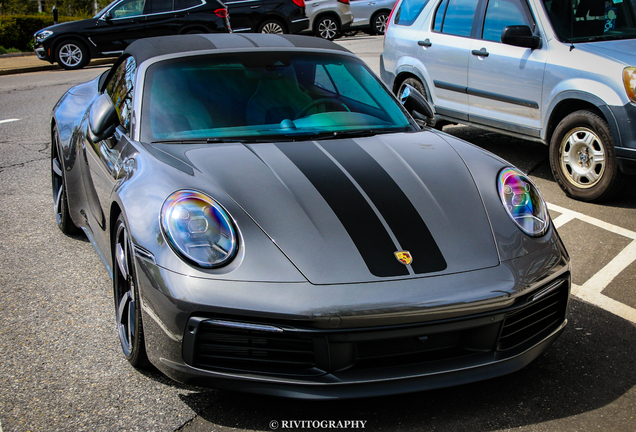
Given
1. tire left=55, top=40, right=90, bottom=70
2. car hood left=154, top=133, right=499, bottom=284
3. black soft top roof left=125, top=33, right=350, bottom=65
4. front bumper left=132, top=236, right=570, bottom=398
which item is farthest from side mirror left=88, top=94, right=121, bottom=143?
tire left=55, top=40, right=90, bottom=70

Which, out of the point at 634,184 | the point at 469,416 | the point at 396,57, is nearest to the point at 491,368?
the point at 469,416

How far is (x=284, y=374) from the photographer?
90.5 inches

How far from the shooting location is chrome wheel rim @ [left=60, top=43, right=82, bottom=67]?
1471cm

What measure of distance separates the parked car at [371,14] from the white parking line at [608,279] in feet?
54.3

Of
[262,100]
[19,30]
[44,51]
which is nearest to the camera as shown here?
[262,100]

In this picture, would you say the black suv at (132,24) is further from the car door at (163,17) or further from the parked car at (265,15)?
the parked car at (265,15)

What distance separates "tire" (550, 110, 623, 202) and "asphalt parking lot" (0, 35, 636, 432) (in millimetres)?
816

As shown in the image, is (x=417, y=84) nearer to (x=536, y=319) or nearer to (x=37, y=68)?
(x=536, y=319)

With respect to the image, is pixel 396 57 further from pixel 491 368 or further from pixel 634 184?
pixel 491 368

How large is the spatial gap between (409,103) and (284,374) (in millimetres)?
2240

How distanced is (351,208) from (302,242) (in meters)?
0.30

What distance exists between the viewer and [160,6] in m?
14.4

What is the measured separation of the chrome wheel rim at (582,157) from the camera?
523 centimetres

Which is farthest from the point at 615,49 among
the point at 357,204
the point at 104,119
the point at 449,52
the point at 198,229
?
the point at 198,229
